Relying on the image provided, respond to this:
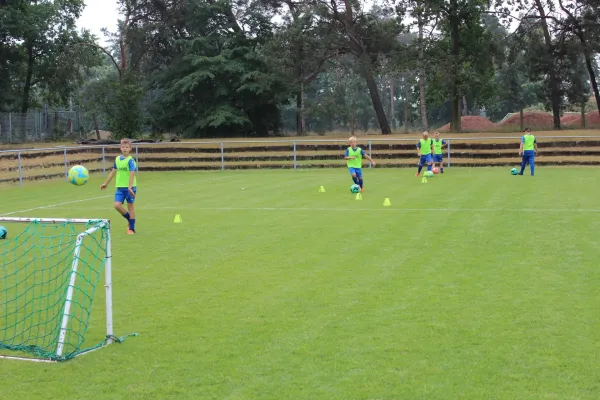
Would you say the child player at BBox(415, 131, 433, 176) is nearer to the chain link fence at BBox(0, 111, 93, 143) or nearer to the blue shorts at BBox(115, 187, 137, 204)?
the blue shorts at BBox(115, 187, 137, 204)

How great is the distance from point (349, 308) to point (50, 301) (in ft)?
12.0

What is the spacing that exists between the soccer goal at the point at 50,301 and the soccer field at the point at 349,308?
0.20m

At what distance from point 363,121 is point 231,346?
70.5 meters

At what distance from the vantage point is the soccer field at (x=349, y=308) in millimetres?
5840

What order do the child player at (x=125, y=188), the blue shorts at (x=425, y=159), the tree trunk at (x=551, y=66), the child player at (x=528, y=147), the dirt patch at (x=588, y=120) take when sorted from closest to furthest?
1. the child player at (x=125, y=188)
2. the child player at (x=528, y=147)
3. the blue shorts at (x=425, y=159)
4. the tree trunk at (x=551, y=66)
5. the dirt patch at (x=588, y=120)

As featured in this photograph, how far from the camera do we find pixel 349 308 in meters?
8.11

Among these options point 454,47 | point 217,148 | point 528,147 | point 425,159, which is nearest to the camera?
point 528,147

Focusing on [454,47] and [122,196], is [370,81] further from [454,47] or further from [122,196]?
[122,196]

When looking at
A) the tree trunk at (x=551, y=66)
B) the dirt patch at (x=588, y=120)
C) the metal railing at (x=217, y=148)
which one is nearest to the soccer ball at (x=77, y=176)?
the metal railing at (x=217, y=148)

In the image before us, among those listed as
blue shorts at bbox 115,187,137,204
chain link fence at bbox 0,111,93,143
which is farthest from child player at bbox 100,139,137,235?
chain link fence at bbox 0,111,93,143

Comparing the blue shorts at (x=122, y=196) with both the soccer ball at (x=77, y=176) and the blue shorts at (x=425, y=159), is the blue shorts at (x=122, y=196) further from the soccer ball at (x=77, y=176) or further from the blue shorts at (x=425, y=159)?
the blue shorts at (x=425, y=159)

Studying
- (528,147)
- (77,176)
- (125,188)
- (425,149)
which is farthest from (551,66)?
(125,188)

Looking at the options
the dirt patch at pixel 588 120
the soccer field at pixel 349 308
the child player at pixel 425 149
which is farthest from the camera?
the dirt patch at pixel 588 120

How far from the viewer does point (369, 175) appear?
29469 mm
